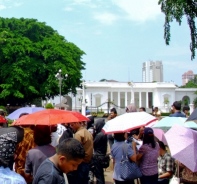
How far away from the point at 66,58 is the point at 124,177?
105 feet

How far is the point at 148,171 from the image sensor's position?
627 centimetres

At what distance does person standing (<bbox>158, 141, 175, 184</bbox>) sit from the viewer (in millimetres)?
6000

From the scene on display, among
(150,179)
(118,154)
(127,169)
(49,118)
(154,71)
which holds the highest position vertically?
(154,71)

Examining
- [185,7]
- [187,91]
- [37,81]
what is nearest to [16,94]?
[37,81]

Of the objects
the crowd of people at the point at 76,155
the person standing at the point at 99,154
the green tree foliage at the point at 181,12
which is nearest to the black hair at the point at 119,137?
the crowd of people at the point at 76,155

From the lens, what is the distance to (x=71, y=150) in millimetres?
3062

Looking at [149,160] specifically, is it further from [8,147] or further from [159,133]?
[8,147]

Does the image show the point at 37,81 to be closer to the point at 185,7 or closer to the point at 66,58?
the point at 66,58

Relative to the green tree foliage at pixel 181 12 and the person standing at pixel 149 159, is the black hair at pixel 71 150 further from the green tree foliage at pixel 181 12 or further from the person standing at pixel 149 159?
the green tree foliage at pixel 181 12

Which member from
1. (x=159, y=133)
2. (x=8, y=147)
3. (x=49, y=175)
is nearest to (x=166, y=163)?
(x=159, y=133)

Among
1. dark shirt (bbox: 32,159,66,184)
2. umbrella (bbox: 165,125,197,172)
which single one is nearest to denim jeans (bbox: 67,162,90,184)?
umbrella (bbox: 165,125,197,172)

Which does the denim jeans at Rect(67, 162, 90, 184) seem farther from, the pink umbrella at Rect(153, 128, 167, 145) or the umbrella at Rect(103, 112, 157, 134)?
the pink umbrella at Rect(153, 128, 167, 145)

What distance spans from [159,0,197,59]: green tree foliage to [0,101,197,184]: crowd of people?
5.70 meters

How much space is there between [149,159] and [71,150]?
3.38 metres
